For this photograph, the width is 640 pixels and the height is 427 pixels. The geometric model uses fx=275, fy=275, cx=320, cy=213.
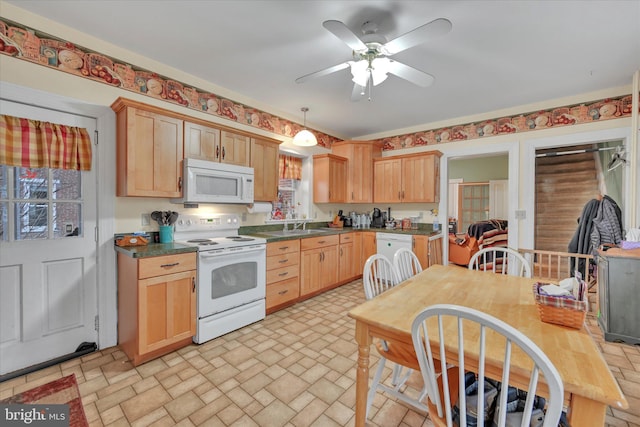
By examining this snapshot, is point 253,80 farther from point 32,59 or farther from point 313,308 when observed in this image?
point 313,308

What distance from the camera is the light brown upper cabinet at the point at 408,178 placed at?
427cm

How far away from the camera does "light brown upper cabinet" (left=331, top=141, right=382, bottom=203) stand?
4.77 metres

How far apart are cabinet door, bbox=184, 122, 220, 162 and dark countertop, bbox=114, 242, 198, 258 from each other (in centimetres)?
92

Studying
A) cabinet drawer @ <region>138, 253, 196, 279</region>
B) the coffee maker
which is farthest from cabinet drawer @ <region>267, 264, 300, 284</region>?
the coffee maker

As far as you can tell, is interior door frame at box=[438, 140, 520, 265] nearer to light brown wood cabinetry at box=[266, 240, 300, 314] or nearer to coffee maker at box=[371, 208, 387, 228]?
coffee maker at box=[371, 208, 387, 228]

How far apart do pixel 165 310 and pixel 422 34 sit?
2.75 meters

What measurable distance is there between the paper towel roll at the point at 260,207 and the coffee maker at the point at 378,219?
208 centimetres

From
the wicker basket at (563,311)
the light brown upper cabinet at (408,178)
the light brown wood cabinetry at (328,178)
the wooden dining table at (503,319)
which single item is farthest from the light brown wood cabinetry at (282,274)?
the wicker basket at (563,311)

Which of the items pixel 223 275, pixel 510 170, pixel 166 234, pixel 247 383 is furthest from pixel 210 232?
pixel 510 170

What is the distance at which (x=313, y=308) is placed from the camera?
339cm

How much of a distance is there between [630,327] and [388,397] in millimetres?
2463

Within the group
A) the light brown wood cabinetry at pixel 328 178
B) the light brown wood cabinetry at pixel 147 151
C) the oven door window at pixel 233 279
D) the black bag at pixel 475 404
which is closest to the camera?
the black bag at pixel 475 404

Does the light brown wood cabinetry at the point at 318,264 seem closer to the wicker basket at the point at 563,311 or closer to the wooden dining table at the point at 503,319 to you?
the wooden dining table at the point at 503,319

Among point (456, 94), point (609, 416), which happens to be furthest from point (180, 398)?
point (456, 94)
